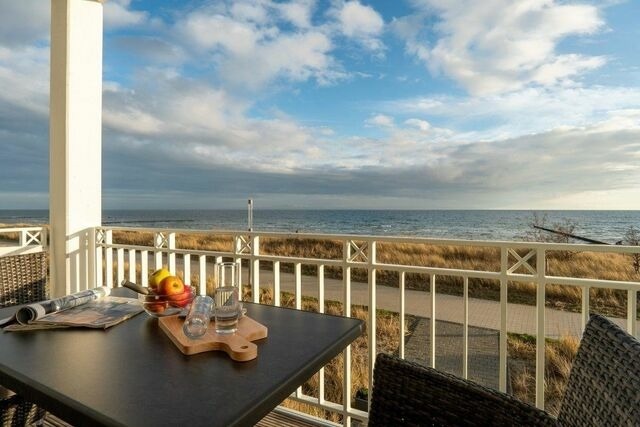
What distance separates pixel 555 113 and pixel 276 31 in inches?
738

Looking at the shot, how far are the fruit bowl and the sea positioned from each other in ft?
58.8

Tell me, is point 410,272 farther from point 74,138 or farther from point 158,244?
point 74,138

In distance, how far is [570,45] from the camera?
18.8 metres

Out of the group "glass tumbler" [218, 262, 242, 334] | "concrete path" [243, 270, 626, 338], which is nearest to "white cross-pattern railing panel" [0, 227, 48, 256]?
"glass tumbler" [218, 262, 242, 334]

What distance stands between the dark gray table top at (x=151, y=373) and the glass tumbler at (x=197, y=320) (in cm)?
6

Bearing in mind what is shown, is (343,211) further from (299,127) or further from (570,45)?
(570,45)

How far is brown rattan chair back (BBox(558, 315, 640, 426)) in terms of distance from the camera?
2.25 feet

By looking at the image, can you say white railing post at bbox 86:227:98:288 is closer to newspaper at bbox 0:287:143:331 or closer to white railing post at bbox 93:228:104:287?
white railing post at bbox 93:228:104:287

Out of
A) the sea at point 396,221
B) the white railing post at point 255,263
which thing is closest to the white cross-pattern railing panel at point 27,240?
the white railing post at point 255,263

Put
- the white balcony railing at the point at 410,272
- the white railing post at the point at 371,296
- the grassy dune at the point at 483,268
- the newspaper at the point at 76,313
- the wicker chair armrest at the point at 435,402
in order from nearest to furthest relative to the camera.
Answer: the wicker chair armrest at the point at 435,402
the newspaper at the point at 76,313
the white balcony railing at the point at 410,272
the white railing post at the point at 371,296
the grassy dune at the point at 483,268

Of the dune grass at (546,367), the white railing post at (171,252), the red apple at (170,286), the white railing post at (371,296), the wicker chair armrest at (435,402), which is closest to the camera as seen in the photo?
the wicker chair armrest at (435,402)

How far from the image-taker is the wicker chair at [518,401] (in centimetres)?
72

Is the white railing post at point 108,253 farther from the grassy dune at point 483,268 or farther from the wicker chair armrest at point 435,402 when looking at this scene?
the wicker chair armrest at point 435,402

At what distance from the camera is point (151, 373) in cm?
86
